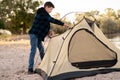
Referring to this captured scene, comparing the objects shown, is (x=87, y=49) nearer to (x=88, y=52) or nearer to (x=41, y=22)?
(x=88, y=52)

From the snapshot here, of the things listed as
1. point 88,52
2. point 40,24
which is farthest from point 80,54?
point 40,24

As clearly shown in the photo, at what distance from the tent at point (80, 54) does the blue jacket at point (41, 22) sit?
35cm

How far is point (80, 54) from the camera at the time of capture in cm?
800

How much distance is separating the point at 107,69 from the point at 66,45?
1.08 metres

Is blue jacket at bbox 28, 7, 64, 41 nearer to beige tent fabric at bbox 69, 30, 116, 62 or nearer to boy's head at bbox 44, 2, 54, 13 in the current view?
boy's head at bbox 44, 2, 54, 13

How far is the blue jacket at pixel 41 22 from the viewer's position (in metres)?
7.51

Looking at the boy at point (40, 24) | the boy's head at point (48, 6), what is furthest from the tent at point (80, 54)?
the boy's head at point (48, 6)

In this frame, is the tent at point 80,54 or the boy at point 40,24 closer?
the tent at point 80,54

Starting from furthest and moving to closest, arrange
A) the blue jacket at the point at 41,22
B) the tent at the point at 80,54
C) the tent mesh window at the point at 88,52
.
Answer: the tent mesh window at the point at 88,52, the blue jacket at the point at 41,22, the tent at the point at 80,54

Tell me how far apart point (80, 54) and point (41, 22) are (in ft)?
4.21

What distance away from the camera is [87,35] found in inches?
309

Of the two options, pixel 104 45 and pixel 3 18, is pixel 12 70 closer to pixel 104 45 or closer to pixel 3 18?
pixel 104 45

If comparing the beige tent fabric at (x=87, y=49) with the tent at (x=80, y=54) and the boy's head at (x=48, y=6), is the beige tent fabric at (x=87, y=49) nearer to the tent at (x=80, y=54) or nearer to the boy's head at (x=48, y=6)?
the tent at (x=80, y=54)

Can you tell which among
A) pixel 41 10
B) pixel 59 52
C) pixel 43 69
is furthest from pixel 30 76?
pixel 41 10
